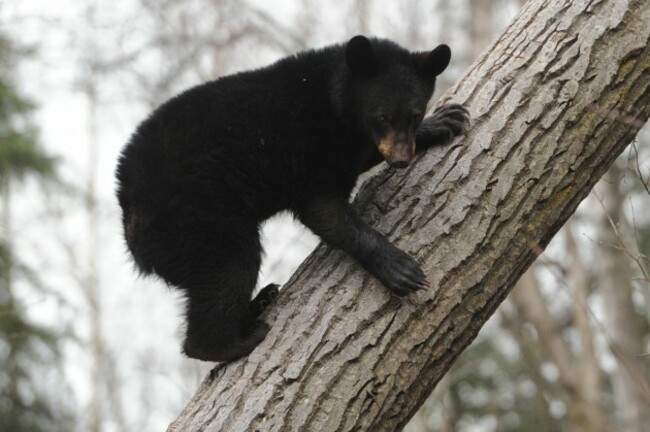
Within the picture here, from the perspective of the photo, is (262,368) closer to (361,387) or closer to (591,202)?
(361,387)

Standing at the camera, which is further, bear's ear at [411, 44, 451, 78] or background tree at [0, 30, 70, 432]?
background tree at [0, 30, 70, 432]

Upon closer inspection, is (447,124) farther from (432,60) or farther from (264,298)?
(264,298)

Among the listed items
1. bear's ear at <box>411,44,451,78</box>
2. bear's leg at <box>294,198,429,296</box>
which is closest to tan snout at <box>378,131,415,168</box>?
bear's leg at <box>294,198,429,296</box>

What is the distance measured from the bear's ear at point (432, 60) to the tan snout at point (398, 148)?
2.09 ft

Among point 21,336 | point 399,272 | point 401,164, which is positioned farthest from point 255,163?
point 21,336

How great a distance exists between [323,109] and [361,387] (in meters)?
2.01

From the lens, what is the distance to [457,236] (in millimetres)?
4211

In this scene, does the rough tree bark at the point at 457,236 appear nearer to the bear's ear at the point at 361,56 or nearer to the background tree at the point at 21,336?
the bear's ear at the point at 361,56

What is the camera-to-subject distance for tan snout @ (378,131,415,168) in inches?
181

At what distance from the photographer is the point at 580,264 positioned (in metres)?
14.6

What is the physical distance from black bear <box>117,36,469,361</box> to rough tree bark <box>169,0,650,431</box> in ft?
0.59

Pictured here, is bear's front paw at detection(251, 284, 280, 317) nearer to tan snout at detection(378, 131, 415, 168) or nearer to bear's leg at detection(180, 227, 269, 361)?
bear's leg at detection(180, 227, 269, 361)

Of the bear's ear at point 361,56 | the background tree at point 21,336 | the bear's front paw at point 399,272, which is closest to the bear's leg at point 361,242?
the bear's front paw at point 399,272

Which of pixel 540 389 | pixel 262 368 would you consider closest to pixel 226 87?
pixel 262 368
